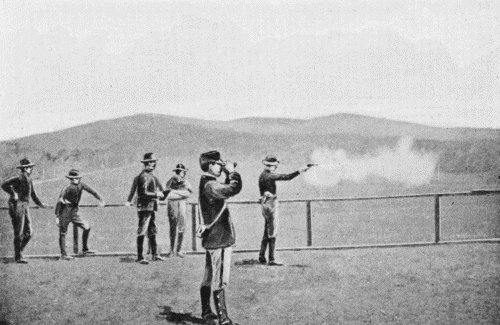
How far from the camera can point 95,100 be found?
5.59 m

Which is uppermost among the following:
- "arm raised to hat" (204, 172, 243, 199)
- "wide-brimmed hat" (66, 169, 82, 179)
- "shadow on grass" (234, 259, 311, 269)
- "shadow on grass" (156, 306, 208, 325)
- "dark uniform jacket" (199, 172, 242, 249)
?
"wide-brimmed hat" (66, 169, 82, 179)

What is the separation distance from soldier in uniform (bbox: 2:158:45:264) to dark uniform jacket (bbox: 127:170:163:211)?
0.91 m

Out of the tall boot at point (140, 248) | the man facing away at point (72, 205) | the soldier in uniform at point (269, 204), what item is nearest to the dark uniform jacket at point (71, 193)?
the man facing away at point (72, 205)

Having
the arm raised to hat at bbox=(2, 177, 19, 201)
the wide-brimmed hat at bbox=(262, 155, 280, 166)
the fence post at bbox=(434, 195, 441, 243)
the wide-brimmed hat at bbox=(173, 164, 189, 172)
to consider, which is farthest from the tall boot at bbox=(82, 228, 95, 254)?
the fence post at bbox=(434, 195, 441, 243)

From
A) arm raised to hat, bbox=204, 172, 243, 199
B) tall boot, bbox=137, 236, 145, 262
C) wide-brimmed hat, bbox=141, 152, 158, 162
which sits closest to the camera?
arm raised to hat, bbox=204, 172, 243, 199

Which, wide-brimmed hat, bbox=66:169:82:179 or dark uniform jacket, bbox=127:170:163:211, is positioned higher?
wide-brimmed hat, bbox=66:169:82:179

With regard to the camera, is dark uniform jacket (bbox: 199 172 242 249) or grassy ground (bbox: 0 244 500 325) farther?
grassy ground (bbox: 0 244 500 325)

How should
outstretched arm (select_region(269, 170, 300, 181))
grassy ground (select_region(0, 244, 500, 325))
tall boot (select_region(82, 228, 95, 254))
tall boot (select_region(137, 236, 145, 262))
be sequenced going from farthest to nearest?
tall boot (select_region(82, 228, 95, 254)) → tall boot (select_region(137, 236, 145, 262)) → outstretched arm (select_region(269, 170, 300, 181)) → grassy ground (select_region(0, 244, 500, 325))

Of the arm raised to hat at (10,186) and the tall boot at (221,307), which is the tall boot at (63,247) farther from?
the tall boot at (221,307)

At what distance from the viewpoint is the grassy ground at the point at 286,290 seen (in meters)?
5.14

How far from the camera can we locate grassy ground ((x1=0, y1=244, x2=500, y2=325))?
5137 millimetres

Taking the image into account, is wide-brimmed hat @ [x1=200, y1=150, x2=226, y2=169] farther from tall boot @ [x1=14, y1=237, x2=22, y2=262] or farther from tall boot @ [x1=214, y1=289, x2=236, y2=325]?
tall boot @ [x1=14, y1=237, x2=22, y2=262]

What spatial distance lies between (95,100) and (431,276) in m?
3.33

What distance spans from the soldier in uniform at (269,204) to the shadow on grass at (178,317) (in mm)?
829
